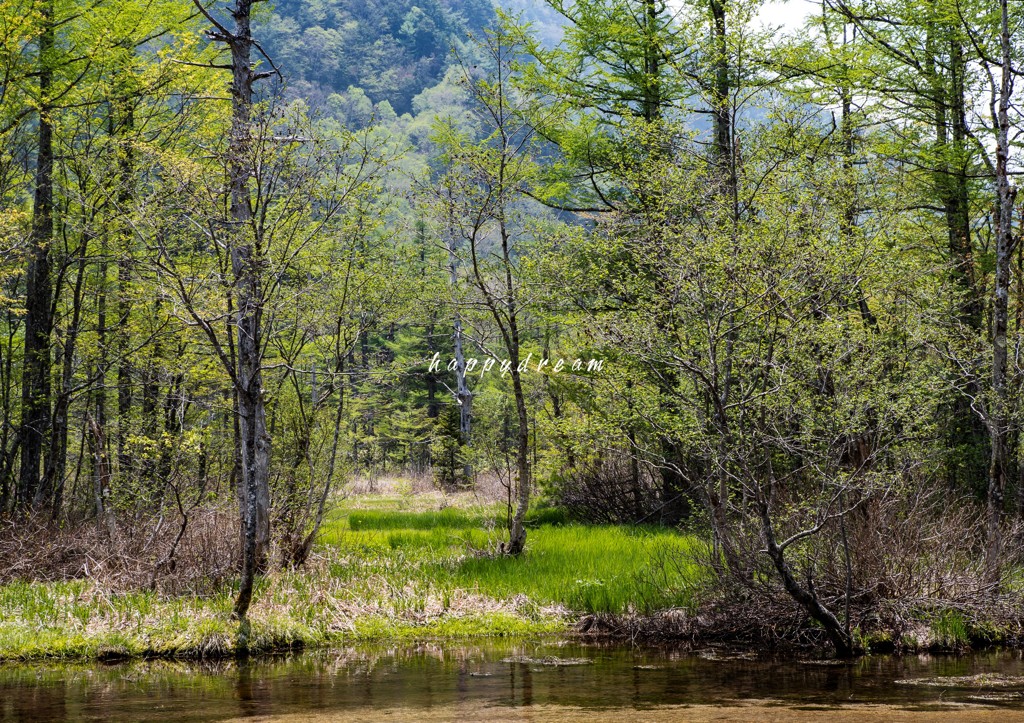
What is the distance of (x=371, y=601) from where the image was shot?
9602 millimetres

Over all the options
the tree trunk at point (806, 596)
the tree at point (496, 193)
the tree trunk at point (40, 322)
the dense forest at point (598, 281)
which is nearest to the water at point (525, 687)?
the tree trunk at point (806, 596)

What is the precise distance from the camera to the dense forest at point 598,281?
333 inches

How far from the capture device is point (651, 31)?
15.4 meters

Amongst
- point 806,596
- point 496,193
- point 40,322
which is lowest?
point 806,596

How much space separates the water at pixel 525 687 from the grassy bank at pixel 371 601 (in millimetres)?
403

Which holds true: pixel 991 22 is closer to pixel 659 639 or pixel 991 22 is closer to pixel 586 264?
pixel 586 264

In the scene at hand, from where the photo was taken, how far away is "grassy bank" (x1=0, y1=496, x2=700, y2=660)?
26.9ft

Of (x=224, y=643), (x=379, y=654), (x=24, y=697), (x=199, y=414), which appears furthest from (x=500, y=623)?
(x=199, y=414)

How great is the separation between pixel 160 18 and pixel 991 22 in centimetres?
1377

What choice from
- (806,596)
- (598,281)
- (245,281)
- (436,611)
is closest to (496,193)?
(598,281)

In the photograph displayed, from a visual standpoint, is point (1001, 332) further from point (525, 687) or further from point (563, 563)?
point (525, 687)

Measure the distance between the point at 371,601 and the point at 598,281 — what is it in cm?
689

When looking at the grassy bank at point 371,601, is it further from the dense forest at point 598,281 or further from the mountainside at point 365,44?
the mountainside at point 365,44

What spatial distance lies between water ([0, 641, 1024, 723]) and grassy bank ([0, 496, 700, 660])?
1.32ft
